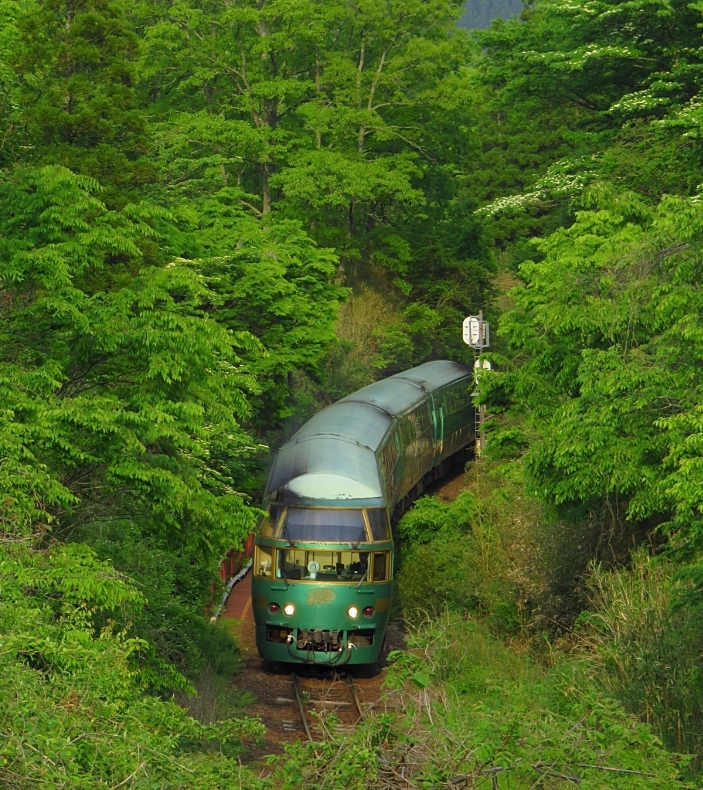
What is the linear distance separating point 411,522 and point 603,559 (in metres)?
7.13

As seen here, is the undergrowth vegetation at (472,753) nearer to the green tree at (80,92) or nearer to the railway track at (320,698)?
the railway track at (320,698)

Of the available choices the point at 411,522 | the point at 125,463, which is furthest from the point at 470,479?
the point at 125,463

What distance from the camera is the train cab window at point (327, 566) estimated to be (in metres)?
18.1

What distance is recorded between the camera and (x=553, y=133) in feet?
181

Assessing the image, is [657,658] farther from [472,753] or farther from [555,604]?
[472,753]

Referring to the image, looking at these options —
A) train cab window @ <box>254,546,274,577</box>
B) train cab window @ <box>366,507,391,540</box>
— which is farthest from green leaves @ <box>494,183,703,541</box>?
train cab window @ <box>254,546,274,577</box>

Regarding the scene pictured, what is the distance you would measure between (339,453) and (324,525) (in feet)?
6.18

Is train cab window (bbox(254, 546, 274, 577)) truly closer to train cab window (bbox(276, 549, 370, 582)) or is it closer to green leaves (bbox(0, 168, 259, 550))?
train cab window (bbox(276, 549, 370, 582))

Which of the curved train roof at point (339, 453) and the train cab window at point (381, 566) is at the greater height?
the curved train roof at point (339, 453)

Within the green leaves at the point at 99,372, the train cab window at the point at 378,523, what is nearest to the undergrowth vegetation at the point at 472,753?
the green leaves at the point at 99,372

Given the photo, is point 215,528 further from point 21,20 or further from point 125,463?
point 21,20

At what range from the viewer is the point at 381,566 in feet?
60.5

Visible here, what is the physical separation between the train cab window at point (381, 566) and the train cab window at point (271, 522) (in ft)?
5.23

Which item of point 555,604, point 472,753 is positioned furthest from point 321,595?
point 472,753
